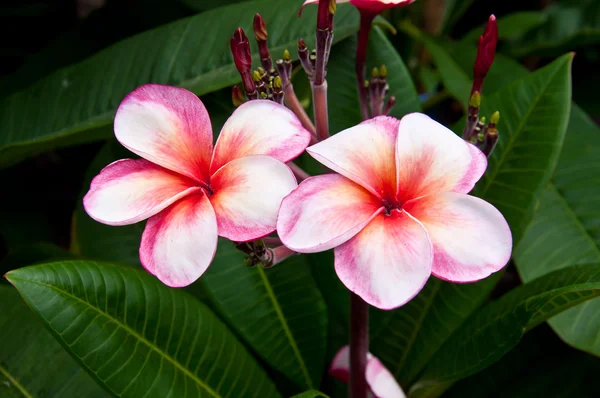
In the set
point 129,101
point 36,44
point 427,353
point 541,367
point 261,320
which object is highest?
point 36,44

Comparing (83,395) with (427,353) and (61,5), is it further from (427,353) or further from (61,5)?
(61,5)

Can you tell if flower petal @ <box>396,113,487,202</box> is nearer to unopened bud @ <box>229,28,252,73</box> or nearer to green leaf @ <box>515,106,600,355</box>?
unopened bud @ <box>229,28,252,73</box>

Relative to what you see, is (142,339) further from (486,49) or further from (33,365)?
(486,49)

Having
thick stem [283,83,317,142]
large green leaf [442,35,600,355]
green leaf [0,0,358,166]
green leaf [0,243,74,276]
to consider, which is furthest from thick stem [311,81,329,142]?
green leaf [0,243,74,276]

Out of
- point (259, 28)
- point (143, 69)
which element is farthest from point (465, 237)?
point (143, 69)

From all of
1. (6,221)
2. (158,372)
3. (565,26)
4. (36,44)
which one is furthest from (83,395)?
(565,26)

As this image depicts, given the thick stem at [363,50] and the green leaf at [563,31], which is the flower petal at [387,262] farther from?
the green leaf at [563,31]
